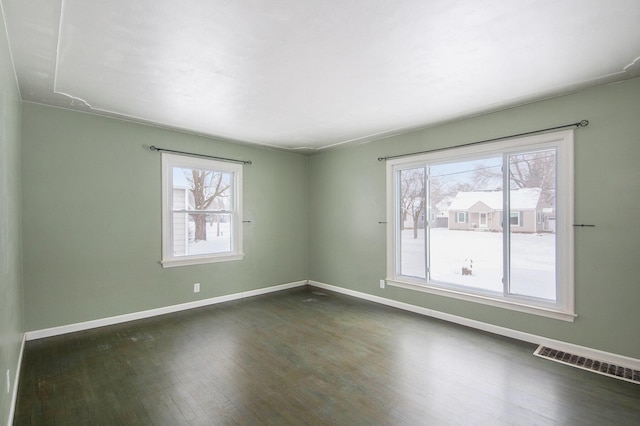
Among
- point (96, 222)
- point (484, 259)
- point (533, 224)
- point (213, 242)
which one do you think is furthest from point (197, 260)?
point (533, 224)

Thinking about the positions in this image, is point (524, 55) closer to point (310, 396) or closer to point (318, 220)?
point (310, 396)

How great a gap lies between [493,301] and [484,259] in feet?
1.62

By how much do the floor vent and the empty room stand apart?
23 mm

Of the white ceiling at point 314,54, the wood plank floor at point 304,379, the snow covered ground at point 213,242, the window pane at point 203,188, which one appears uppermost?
the white ceiling at point 314,54

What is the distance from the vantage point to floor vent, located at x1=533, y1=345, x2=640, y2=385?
8.16 ft

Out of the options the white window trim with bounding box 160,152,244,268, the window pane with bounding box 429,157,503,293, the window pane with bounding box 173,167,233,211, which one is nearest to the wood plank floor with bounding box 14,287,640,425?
the window pane with bounding box 429,157,503,293

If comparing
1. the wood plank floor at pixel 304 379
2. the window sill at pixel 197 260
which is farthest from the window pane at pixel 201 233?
the wood plank floor at pixel 304 379

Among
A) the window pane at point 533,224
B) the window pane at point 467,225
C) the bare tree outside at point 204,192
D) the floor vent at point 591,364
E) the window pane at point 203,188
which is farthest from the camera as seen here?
the bare tree outside at point 204,192

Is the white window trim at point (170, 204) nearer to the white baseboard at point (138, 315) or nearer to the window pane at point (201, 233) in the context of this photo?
the window pane at point (201, 233)

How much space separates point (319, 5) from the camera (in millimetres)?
1702

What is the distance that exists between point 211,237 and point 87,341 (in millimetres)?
1953

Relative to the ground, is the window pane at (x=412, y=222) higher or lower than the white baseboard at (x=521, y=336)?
higher

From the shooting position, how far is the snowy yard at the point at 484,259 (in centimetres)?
315

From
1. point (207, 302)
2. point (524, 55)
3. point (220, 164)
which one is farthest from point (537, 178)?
point (207, 302)
